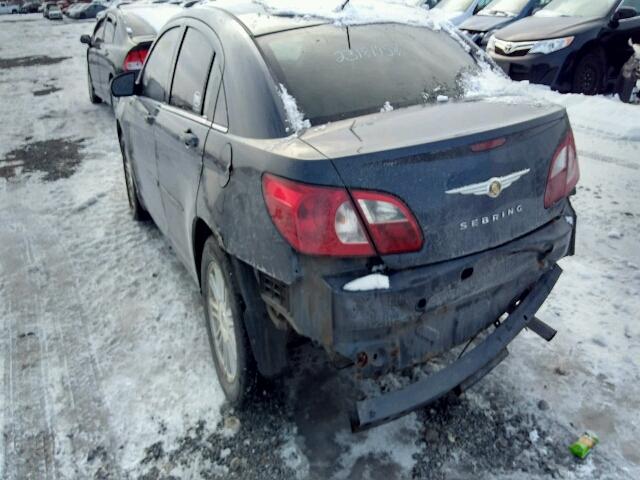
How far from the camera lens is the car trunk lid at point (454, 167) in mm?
2102

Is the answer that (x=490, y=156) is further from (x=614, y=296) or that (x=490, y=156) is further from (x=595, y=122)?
(x=595, y=122)

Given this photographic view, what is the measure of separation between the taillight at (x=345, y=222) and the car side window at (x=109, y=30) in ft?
26.8

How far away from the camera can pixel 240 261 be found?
2531 mm

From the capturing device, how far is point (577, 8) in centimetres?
894

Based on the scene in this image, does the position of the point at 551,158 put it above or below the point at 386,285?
above

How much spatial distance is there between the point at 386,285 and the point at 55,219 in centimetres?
419

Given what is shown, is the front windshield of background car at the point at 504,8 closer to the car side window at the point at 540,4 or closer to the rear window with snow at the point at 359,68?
the car side window at the point at 540,4

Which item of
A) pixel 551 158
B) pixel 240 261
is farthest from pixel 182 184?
pixel 551 158

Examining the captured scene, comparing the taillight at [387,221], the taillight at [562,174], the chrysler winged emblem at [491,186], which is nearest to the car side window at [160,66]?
the taillight at [387,221]

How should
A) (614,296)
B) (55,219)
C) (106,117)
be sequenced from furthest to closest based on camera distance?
(106,117) < (55,219) < (614,296)

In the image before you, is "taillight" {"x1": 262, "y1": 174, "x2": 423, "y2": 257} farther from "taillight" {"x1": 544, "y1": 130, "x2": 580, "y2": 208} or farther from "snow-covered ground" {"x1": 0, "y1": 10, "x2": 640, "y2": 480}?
"snow-covered ground" {"x1": 0, "y1": 10, "x2": 640, "y2": 480}

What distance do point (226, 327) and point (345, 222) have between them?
107cm

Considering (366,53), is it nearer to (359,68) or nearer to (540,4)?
(359,68)

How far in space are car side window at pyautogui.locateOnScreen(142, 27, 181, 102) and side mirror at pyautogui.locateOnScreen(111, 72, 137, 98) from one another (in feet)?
0.27
